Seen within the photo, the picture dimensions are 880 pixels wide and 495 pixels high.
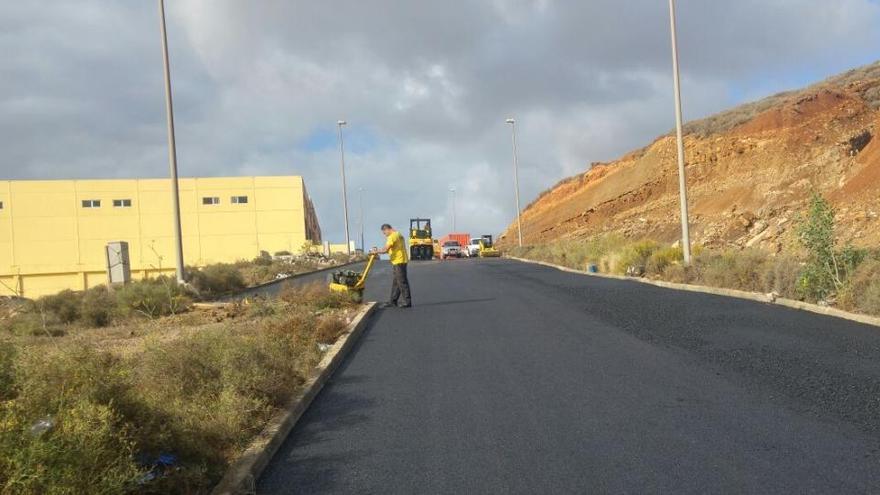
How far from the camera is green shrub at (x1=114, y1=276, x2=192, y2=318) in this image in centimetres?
1543

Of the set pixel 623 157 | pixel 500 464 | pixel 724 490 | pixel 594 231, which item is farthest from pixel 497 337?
pixel 623 157

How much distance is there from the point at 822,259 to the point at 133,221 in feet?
178

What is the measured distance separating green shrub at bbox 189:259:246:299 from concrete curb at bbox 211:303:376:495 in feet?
42.7

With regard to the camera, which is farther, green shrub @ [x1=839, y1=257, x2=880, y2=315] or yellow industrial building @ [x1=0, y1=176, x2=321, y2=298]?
yellow industrial building @ [x1=0, y1=176, x2=321, y2=298]

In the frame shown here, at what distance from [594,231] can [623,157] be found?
15.6 metres

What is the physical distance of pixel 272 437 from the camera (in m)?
5.82

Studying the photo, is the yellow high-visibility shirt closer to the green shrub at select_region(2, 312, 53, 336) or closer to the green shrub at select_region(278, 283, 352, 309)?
the green shrub at select_region(278, 283, 352, 309)

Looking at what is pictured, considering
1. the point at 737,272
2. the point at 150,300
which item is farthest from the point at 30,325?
the point at 737,272

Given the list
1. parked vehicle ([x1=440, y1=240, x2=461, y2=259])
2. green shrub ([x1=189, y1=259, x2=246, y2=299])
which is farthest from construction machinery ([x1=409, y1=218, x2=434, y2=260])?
green shrub ([x1=189, y1=259, x2=246, y2=299])

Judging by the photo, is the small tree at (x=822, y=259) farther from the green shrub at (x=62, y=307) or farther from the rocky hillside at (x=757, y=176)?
the green shrub at (x=62, y=307)

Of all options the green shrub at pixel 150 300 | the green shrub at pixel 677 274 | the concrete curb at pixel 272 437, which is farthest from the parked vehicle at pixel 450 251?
the concrete curb at pixel 272 437

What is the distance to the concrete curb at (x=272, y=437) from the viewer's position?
4871 millimetres

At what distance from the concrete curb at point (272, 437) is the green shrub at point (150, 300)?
7322mm

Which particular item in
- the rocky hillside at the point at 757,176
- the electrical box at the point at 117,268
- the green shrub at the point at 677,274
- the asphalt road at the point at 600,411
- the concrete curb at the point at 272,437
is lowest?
the asphalt road at the point at 600,411
